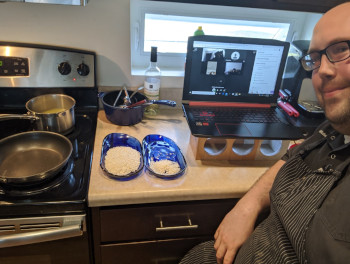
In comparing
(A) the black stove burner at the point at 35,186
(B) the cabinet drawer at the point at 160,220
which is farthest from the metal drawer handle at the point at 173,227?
(A) the black stove burner at the point at 35,186

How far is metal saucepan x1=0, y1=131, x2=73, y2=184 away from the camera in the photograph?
91cm

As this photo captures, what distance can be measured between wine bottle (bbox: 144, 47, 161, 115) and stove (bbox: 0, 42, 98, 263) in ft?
0.79

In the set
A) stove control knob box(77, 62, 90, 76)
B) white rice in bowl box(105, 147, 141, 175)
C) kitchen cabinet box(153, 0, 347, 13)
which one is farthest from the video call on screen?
stove control knob box(77, 62, 90, 76)

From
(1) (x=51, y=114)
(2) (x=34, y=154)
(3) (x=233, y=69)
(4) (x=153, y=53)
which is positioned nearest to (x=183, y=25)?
(4) (x=153, y=53)

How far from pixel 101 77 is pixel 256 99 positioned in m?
0.71

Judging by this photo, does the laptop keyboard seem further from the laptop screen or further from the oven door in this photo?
the oven door

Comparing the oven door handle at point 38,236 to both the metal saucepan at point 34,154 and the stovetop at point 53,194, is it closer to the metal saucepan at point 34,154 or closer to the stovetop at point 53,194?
the stovetop at point 53,194

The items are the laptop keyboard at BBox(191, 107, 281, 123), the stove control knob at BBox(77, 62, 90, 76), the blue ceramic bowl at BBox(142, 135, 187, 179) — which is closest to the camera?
the blue ceramic bowl at BBox(142, 135, 187, 179)

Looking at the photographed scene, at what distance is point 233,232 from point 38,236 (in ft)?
2.01

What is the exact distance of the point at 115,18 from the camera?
4.02 feet

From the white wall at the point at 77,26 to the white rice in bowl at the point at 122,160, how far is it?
46 centimetres

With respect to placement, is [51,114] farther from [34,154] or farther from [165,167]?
[165,167]

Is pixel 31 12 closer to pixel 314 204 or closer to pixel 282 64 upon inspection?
pixel 282 64

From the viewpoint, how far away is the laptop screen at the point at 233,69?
1154 millimetres
